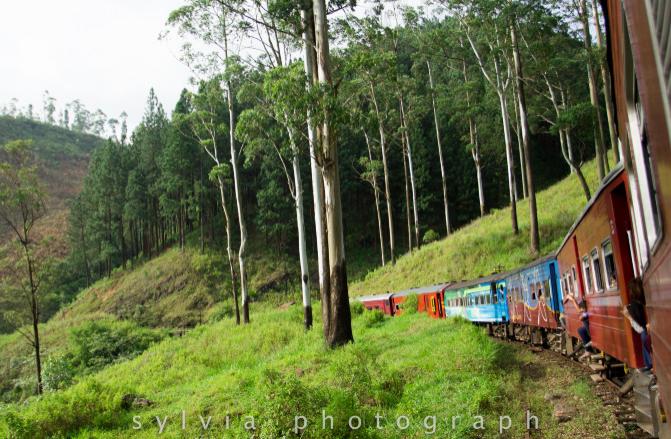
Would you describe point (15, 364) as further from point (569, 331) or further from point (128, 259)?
point (569, 331)

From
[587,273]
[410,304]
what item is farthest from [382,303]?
[587,273]

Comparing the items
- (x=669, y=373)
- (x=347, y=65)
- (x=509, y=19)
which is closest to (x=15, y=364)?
(x=347, y=65)

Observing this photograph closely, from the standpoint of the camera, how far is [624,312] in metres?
5.55

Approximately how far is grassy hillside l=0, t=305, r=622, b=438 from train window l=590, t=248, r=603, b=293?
1.53m

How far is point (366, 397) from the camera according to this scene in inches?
342

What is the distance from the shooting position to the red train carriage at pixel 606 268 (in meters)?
5.69

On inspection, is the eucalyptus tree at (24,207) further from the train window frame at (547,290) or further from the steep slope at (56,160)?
the steep slope at (56,160)

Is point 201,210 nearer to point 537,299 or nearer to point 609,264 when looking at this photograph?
point 537,299

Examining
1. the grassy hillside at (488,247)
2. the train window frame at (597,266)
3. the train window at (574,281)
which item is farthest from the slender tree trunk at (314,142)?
the grassy hillside at (488,247)

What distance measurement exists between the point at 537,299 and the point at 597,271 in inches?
227

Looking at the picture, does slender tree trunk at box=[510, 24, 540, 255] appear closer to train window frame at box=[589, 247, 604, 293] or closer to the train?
the train

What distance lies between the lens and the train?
6.27ft

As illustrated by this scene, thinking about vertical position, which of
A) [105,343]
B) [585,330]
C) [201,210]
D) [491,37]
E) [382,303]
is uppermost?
[491,37]

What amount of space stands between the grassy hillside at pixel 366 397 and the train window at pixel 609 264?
1.62 metres
